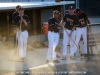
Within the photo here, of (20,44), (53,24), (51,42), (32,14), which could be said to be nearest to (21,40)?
(20,44)

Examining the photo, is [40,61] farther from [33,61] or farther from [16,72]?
[16,72]

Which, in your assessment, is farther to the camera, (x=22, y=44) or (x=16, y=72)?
(x=22, y=44)

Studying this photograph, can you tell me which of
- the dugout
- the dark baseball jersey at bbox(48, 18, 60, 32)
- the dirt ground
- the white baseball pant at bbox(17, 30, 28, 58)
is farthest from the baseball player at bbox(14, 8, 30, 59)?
the dugout

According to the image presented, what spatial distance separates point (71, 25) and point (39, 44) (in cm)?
372

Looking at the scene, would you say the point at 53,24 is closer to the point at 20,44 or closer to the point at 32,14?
the point at 20,44

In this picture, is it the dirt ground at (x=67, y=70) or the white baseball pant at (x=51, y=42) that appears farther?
the white baseball pant at (x=51, y=42)

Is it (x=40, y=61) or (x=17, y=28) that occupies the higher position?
(x=17, y=28)

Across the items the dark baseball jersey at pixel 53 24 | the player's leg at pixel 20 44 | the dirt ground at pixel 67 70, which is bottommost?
the dirt ground at pixel 67 70

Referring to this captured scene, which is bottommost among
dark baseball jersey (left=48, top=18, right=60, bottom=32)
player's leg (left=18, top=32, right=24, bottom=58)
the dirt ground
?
the dirt ground

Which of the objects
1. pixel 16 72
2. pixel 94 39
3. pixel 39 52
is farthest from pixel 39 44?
pixel 16 72

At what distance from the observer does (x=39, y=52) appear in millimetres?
13844

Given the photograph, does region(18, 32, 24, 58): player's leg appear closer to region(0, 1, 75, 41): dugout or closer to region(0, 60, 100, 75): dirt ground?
region(0, 60, 100, 75): dirt ground

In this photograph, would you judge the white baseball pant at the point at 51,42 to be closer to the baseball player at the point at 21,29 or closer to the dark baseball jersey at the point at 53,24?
the dark baseball jersey at the point at 53,24

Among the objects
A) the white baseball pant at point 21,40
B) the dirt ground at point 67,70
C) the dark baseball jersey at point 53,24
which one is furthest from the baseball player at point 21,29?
the dirt ground at point 67,70
